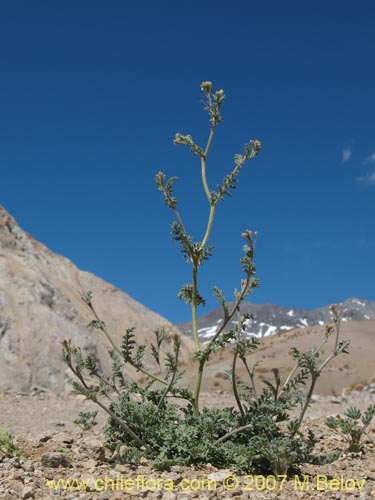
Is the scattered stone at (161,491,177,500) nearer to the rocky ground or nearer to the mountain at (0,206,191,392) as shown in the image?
the rocky ground

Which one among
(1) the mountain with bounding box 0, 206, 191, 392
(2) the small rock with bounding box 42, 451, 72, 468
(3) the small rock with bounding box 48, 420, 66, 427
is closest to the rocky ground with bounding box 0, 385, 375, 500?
(2) the small rock with bounding box 42, 451, 72, 468

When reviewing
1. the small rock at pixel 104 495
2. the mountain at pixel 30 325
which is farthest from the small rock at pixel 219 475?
the mountain at pixel 30 325

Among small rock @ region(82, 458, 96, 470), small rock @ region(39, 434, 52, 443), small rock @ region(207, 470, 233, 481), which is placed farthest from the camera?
small rock @ region(39, 434, 52, 443)

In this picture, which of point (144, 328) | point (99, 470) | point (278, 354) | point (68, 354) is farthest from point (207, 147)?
point (144, 328)

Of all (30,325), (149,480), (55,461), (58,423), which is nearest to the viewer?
(149,480)

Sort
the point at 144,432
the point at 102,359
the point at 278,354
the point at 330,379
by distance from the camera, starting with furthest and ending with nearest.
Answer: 1. the point at 278,354
2. the point at 330,379
3. the point at 102,359
4. the point at 144,432

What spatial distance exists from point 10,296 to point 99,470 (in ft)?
56.0

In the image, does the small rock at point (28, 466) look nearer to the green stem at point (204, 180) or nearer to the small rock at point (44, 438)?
the small rock at point (44, 438)

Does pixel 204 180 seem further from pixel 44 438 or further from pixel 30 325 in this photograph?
pixel 30 325

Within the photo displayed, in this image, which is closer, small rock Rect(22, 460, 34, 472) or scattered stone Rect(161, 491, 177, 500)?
scattered stone Rect(161, 491, 177, 500)

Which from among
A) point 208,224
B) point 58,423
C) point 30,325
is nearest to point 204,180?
point 208,224

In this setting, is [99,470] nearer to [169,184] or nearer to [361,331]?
[169,184]

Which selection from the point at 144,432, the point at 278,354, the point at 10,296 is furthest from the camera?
the point at 278,354

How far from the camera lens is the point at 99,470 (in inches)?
189
